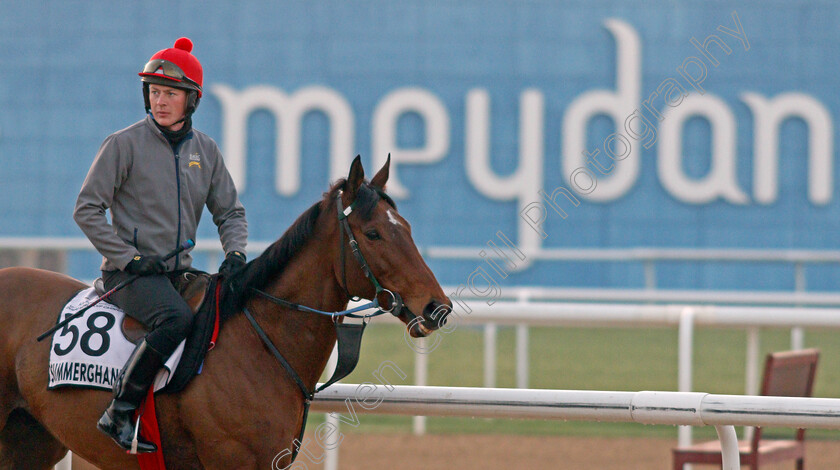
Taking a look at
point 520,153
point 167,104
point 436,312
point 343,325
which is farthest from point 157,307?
point 520,153

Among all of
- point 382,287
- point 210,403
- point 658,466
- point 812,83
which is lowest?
point 658,466

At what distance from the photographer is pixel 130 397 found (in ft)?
9.59

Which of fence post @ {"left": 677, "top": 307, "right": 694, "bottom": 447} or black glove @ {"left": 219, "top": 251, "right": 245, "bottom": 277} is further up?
black glove @ {"left": 219, "top": 251, "right": 245, "bottom": 277}

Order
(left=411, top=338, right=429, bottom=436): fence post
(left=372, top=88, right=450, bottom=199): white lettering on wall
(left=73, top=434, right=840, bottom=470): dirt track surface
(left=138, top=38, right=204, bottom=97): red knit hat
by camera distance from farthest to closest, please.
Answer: (left=372, top=88, right=450, bottom=199): white lettering on wall < (left=411, top=338, right=429, bottom=436): fence post < (left=73, top=434, right=840, bottom=470): dirt track surface < (left=138, top=38, right=204, bottom=97): red knit hat

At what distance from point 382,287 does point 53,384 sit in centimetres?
102

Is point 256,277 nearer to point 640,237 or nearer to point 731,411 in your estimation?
point 731,411

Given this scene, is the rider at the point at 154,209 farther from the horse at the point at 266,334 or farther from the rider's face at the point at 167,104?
the horse at the point at 266,334

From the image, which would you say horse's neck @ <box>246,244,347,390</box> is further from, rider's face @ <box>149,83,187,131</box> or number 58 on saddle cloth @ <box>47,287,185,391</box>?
rider's face @ <box>149,83,187,131</box>

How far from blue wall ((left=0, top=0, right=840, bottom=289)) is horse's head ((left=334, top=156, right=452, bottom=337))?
9.98 metres

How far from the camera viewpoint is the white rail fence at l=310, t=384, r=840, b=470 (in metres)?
2.73

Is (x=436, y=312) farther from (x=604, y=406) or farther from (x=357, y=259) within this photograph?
(x=604, y=406)

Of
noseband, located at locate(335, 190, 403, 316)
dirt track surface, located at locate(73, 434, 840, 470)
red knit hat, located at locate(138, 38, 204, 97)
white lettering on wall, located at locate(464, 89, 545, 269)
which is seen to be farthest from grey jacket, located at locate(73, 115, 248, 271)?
white lettering on wall, located at locate(464, 89, 545, 269)

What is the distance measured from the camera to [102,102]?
559 inches

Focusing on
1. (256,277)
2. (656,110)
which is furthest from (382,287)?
(656,110)
